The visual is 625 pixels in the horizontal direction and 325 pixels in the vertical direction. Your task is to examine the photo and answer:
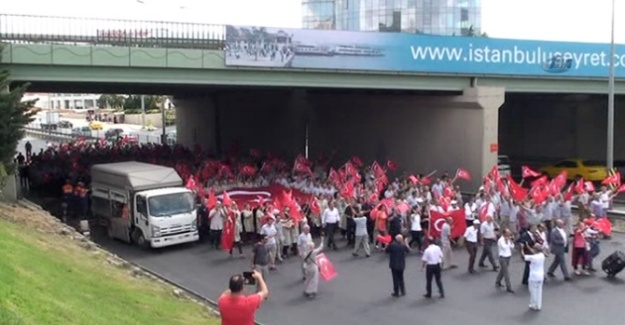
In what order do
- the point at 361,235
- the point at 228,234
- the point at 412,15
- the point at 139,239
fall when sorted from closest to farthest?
the point at 361,235, the point at 228,234, the point at 139,239, the point at 412,15

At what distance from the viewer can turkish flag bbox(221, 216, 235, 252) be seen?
20.7 meters

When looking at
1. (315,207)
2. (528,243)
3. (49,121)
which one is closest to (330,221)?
(315,207)

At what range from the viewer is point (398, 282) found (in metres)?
16.0

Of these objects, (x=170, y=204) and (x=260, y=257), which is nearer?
(x=260, y=257)

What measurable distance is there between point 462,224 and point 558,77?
57.6 feet

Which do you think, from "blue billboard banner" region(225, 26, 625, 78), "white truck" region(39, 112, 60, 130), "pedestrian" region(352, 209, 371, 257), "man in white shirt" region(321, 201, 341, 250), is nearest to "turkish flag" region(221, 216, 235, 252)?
"man in white shirt" region(321, 201, 341, 250)

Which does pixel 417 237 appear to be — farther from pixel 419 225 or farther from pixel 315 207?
pixel 315 207

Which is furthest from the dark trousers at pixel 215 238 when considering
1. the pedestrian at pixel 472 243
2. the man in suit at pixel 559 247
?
the man in suit at pixel 559 247

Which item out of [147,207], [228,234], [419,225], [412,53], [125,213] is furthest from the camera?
[412,53]

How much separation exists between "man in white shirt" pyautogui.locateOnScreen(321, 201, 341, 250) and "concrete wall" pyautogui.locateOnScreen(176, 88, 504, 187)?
12.9 m

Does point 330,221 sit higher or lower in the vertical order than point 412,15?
lower

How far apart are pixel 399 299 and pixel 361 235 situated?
4563 millimetres

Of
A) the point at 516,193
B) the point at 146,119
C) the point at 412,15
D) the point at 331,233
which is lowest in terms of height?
the point at 331,233

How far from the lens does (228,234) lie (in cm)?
2078
